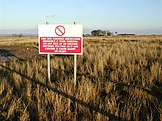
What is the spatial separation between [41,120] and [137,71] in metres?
5.77

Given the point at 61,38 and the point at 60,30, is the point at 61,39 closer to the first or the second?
the point at 61,38

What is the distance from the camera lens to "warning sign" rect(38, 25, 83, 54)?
866cm

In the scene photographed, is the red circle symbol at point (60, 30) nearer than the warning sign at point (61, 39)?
No

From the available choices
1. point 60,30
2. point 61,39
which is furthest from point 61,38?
point 60,30

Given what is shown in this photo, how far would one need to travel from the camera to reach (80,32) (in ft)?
28.5

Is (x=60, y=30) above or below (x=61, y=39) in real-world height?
above

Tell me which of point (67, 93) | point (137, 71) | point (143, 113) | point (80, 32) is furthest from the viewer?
point (137, 71)

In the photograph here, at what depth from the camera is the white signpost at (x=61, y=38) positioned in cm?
866

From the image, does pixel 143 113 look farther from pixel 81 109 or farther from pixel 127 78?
pixel 127 78

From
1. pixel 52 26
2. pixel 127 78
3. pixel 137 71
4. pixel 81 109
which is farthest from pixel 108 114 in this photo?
pixel 137 71

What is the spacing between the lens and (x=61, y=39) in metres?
8.80

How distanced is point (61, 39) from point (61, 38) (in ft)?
0.10

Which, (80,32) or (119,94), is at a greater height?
(80,32)

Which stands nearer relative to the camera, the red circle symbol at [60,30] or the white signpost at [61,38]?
the white signpost at [61,38]
